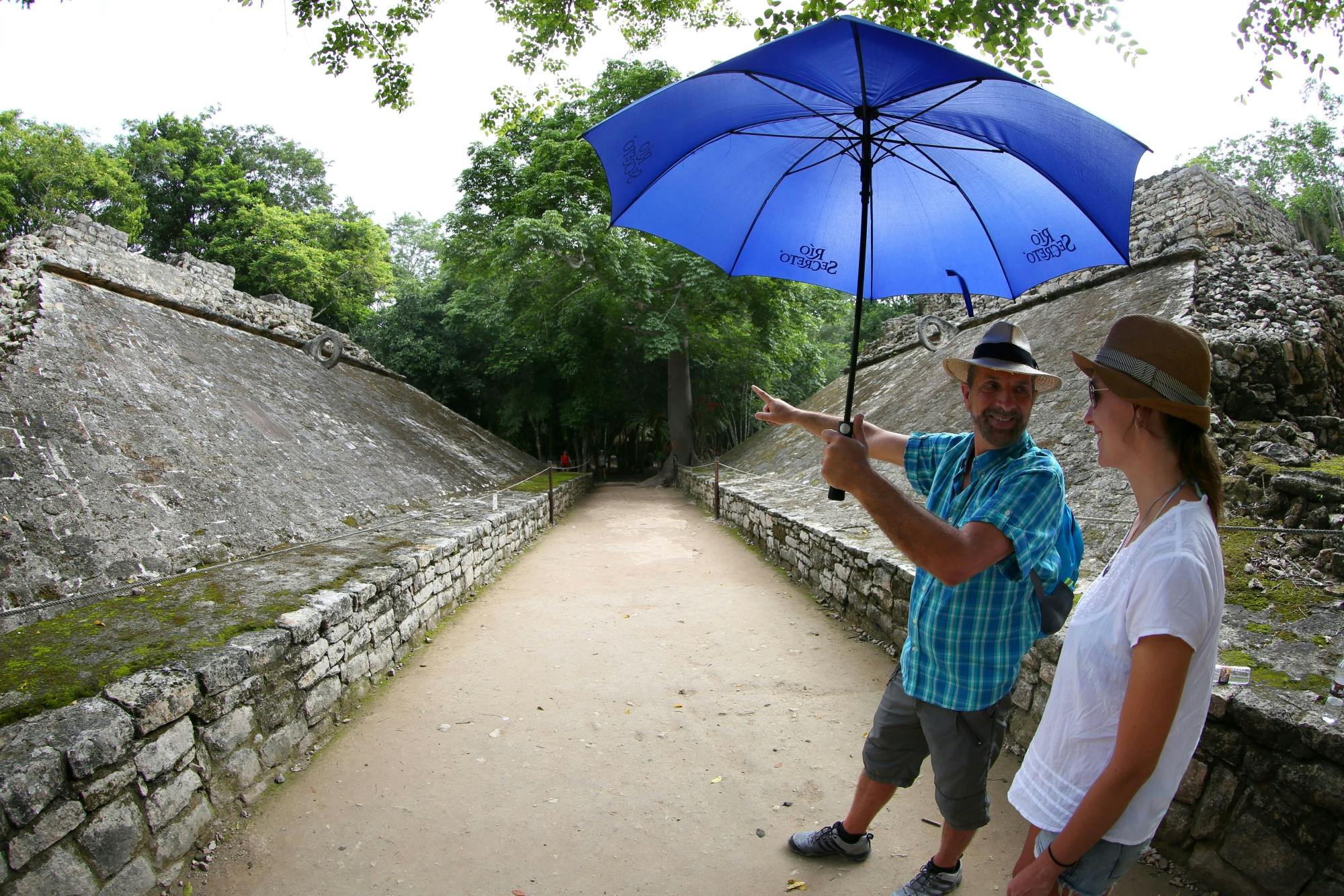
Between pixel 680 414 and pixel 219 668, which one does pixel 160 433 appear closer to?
pixel 219 668

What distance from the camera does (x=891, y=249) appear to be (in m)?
2.93

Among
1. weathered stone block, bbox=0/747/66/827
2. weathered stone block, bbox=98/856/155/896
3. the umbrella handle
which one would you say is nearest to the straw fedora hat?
the umbrella handle

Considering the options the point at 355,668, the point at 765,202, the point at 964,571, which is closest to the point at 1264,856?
the point at 964,571

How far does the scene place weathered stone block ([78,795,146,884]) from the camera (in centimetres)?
212

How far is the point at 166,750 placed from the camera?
246cm

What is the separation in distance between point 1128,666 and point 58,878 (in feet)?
9.69

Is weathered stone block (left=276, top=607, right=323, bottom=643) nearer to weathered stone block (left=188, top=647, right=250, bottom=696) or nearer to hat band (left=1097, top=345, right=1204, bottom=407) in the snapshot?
weathered stone block (left=188, top=647, right=250, bottom=696)

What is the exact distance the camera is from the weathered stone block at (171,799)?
2.37 m

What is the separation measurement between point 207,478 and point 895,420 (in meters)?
8.80

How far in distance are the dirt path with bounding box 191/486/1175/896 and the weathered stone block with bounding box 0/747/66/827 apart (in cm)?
76

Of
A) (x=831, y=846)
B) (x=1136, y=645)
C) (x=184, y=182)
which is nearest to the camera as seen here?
(x=1136, y=645)

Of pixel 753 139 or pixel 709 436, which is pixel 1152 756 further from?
pixel 709 436

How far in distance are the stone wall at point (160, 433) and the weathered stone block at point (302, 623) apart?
4.46 ft

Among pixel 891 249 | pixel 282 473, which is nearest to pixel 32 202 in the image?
pixel 282 473
